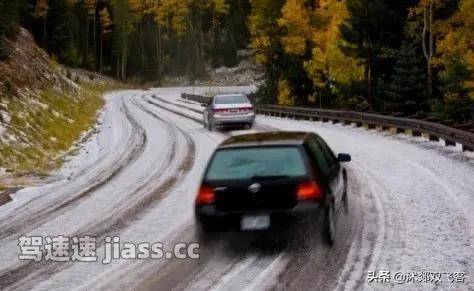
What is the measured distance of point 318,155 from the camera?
26.0 ft

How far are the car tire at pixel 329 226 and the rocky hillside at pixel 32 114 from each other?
9026 mm

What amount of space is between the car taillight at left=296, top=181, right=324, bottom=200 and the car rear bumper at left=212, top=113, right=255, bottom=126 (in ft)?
59.3

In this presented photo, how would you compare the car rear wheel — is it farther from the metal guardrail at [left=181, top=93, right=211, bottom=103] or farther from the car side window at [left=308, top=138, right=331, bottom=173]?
the metal guardrail at [left=181, top=93, right=211, bottom=103]

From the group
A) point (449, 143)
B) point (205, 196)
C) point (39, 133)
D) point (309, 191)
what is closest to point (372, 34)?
point (449, 143)

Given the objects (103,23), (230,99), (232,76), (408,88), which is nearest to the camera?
(230,99)

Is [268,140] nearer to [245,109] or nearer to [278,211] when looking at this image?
[278,211]

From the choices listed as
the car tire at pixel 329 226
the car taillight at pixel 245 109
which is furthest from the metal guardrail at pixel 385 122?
the car tire at pixel 329 226

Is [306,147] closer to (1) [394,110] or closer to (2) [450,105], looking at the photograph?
(2) [450,105]

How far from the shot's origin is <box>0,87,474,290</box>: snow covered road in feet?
20.4

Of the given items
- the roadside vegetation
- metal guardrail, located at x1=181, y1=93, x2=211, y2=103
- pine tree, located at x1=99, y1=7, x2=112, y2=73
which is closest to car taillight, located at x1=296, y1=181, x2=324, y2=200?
the roadside vegetation

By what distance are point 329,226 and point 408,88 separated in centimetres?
2176

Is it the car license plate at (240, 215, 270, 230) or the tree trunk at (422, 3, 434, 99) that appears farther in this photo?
the tree trunk at (422, 3, 434, 99)

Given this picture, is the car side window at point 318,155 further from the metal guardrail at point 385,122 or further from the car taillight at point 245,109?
the car taillight at point 245,109

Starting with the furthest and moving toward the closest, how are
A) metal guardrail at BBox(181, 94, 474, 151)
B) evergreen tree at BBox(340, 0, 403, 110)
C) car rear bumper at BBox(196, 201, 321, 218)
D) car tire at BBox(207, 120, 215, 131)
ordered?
evergreen tree at BBox(340, 0, 403, 110), car tire at BBox(207, 120, 215, 131), metal guardrail at BBox(181, 94, 474, 151), car rear bumper at BBox(196, 201, 321, 218)
